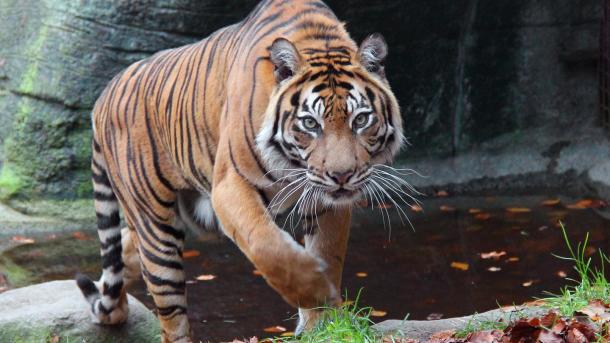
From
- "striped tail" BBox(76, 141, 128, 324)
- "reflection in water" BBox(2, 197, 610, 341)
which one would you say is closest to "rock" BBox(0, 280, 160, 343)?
"striped tail" BBox(76, 141, 128, 324)

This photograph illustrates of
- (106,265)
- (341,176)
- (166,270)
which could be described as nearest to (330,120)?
(341,176)

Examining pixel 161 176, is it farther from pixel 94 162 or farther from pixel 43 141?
pixel 43 141

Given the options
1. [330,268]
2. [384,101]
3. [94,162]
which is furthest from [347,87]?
[94,162]

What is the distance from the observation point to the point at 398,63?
927 cm

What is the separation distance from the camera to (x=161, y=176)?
5496 mm

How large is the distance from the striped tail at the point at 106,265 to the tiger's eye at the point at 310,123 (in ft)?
6.73

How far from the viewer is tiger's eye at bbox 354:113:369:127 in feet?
14.1

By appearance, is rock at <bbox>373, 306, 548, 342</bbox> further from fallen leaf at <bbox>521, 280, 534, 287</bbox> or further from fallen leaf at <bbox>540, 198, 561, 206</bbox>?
fallen leaf at <bbox>540, 198, 561, 206</bbox>

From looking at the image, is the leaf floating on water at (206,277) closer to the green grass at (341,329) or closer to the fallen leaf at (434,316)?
the fallen leaf at (434,316)

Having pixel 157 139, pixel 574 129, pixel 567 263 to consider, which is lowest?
pixel 567 263

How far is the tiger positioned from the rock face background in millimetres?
2562

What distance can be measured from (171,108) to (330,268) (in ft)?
4.68

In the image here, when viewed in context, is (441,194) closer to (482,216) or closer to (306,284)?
(482,216)

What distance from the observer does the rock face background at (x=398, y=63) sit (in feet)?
27.7
